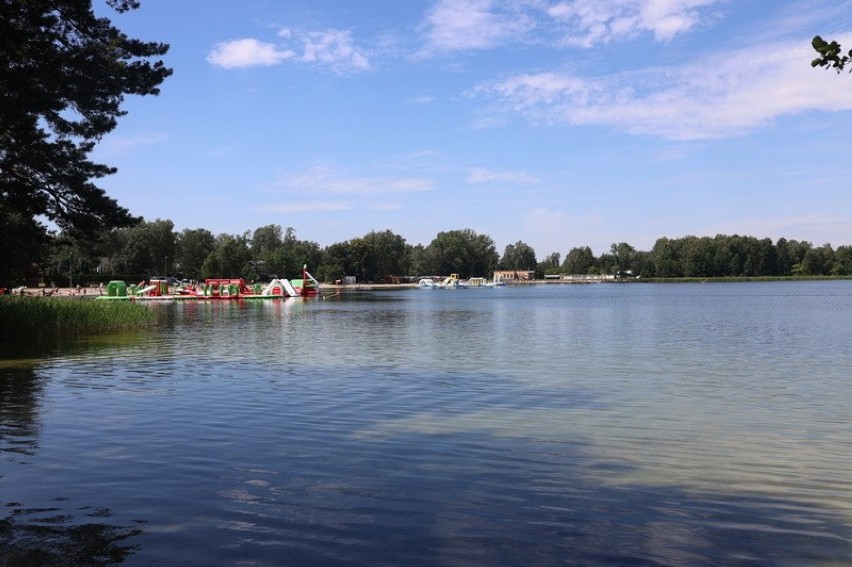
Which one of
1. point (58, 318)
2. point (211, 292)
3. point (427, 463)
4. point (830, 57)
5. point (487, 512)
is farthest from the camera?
point (211, 292)

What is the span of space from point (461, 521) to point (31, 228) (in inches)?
968

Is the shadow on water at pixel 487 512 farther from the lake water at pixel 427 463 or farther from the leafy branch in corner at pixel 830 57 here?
the leafy branch in corner at pixel 830 57

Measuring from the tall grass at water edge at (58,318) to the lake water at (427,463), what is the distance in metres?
8.58

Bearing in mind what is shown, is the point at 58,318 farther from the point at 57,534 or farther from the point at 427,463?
the point at 57,534

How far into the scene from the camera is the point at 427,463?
995 cm

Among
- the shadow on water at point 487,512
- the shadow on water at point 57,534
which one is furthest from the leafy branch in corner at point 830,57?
the shadow on water at point 57,534

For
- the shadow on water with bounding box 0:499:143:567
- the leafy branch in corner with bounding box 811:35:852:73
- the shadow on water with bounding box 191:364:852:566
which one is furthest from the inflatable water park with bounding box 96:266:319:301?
the leafy branch in corner with bounding box 811:35:852:73

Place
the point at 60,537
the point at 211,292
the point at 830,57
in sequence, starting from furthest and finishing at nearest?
1. the point at 211,292
2. the point at 60,537
3. the point at 830,57

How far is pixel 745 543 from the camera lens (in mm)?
6844

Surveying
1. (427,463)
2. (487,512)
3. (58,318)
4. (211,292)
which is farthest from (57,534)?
(211,292)

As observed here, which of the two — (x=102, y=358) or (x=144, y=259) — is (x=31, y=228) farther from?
(x=144, y=259)

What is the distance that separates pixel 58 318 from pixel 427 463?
28679 millimetres

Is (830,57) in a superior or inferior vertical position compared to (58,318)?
superior

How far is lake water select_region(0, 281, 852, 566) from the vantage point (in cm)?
674
